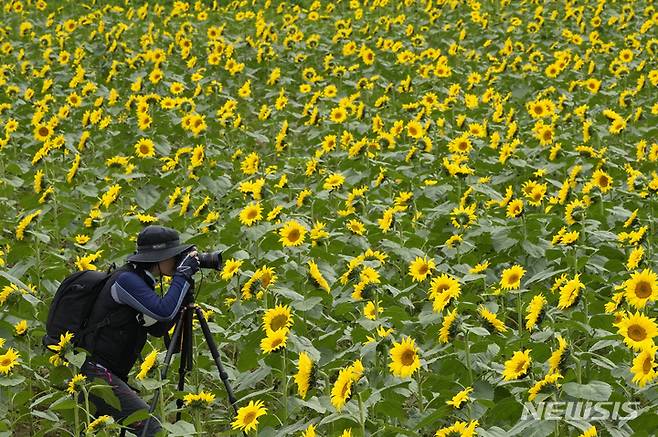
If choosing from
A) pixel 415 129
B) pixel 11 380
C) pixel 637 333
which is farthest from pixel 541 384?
pixel 415 129

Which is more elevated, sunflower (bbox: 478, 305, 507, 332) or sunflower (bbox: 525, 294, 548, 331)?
sunflower (bbox: 525, 294, 548, 331)

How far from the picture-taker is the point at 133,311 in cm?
530

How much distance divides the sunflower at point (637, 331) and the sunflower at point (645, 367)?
0.14 meters

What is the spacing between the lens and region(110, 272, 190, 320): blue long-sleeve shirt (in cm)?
512

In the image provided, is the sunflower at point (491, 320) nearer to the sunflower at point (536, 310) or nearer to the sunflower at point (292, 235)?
the sunflower at point (536, 310)

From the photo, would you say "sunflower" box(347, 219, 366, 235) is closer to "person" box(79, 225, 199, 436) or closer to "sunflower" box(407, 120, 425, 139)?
"person" box(79, 225, 199, 436)

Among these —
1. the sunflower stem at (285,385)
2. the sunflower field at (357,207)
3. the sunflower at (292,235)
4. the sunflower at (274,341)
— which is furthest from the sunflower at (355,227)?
the sunflower at (274,341)

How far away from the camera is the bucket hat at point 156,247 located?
5.36 meters

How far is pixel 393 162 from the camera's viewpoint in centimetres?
977

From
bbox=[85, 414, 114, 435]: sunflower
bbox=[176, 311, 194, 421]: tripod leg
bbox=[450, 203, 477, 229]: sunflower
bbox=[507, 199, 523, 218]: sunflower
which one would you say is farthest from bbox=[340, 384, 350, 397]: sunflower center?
bbox=[507, 199, 523, 218]: sunflower

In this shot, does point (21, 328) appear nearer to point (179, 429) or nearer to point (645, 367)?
point (179, 429)

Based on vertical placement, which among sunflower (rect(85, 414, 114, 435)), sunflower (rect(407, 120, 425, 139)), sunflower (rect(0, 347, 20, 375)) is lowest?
sunflower (rect(407, 120, 425, 139))

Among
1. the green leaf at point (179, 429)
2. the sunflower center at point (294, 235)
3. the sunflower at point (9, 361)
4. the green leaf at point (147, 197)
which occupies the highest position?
the sunflower center at point (294, 235)

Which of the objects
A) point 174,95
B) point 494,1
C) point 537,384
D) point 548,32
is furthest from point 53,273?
point 494,1
